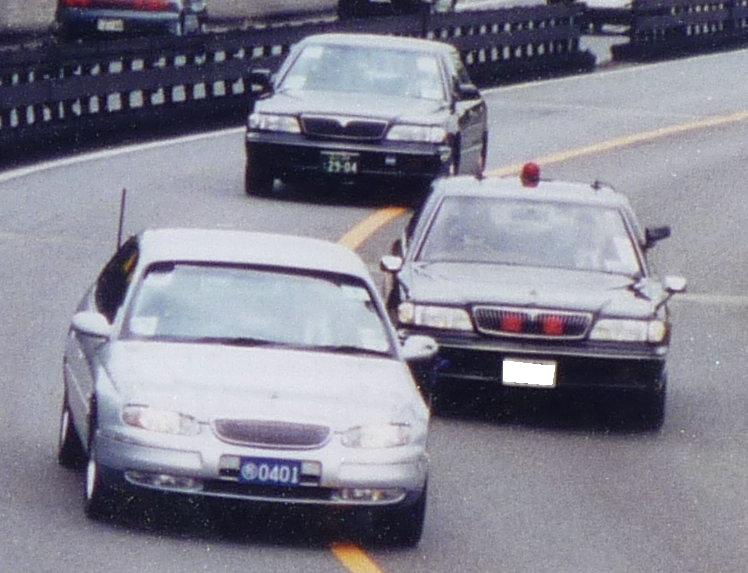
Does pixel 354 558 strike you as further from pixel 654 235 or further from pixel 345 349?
pixel 654 235

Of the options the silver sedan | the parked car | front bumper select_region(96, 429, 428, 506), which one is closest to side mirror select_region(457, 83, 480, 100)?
the silver sedan

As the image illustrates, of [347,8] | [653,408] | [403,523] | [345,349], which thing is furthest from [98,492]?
Answer: [347,8]

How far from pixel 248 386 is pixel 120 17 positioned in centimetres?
3124

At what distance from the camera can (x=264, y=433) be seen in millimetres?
10891

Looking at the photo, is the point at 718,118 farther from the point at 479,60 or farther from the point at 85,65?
the point at 85,65

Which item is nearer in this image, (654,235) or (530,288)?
(530,288)

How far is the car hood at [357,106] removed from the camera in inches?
1011

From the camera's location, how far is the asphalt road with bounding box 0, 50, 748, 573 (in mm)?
11094

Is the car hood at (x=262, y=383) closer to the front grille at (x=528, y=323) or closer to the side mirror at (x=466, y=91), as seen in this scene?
the front grille at (x=528, y=323)

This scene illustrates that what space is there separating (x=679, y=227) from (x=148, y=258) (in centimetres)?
1502

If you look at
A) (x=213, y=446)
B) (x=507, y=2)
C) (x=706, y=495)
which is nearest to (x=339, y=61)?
(x=706, y=495)

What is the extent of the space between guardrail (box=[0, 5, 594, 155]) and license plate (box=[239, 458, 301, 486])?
16.8 metres

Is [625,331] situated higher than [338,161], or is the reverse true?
[625,331]

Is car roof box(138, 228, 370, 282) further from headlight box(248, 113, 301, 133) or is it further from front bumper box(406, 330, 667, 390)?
headlight box(248, 113, 301, 133)
